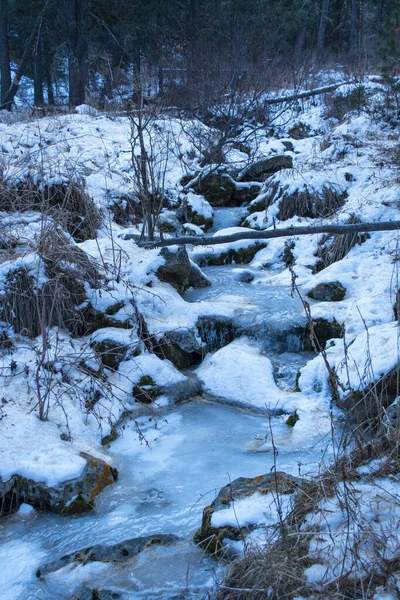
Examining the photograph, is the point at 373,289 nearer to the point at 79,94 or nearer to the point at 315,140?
the point at 315,140

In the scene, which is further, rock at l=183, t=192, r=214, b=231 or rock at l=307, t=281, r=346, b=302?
rock at l=183, t=192, r=214, b=231

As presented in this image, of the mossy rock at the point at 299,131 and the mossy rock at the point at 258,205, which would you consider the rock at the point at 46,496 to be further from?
the mossy rock at the point at 299,131

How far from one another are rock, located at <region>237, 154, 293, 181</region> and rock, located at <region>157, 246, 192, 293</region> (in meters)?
4.30

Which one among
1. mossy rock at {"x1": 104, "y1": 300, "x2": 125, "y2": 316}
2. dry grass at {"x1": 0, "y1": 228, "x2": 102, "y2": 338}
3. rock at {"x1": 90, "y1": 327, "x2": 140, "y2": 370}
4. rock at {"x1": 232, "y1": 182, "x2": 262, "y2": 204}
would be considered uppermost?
rock at {"x1": 232, "y1": 182, "x2": 262, "y2": 204}

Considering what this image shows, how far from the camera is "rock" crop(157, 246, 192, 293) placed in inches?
253

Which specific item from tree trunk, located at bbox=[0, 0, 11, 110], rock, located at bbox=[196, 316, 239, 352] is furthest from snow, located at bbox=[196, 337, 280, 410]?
tree trunk, located at bbox=[0, 0, 11, 110]

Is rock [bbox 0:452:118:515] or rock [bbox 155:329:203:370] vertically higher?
rock [bbox 155:329:203:370]

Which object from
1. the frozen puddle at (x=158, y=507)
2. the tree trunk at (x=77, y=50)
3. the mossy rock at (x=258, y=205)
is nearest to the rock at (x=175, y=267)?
the frozen puddle at (x=158, y=507)

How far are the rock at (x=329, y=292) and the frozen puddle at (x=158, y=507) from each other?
84.0 inches

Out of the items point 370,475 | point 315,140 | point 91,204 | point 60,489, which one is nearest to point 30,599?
point 60,489

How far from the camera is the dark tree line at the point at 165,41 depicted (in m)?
12.4

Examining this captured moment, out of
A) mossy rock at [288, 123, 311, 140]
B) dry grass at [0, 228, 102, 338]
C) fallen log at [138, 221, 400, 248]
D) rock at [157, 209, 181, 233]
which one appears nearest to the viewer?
fallen log at [138, 221, 400, 248]

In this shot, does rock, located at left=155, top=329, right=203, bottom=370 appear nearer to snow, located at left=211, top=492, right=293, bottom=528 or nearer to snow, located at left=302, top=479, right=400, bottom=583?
snow, located at left=211, top=492, right=293, bottom=528

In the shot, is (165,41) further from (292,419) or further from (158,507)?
(158,507)
